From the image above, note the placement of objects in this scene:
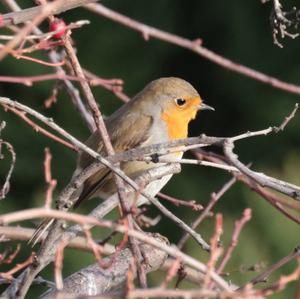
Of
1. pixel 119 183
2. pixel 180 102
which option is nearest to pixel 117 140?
pixel 180 102

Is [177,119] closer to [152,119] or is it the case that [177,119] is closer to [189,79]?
[152,119]

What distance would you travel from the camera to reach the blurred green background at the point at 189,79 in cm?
590

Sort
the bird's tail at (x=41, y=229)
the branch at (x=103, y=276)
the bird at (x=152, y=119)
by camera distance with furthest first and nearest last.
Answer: the bird at (x=152, y=119) → the bird's tail at (x=41, y=229) → the branch at (x=103, y=276)

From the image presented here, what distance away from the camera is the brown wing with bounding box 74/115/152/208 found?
12.0ft

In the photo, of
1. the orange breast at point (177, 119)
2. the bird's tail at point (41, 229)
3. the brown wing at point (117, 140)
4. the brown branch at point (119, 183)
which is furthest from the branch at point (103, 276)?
the orange breast at point (177, 119)

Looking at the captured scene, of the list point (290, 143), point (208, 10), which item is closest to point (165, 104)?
point (290, 143)

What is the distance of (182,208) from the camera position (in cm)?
568

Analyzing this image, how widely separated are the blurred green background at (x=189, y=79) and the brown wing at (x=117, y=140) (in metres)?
1.65

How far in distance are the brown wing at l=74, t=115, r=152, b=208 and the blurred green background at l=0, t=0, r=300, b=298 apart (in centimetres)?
165

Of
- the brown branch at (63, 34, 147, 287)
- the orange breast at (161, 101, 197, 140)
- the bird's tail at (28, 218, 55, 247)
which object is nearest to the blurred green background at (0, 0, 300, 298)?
the orange breast at (161, 101, 197, 140)

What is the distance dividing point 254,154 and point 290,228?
5.48 ft

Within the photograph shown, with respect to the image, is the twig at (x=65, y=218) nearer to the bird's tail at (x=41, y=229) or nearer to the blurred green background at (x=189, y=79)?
the bird's tail at (x=41, y=229)

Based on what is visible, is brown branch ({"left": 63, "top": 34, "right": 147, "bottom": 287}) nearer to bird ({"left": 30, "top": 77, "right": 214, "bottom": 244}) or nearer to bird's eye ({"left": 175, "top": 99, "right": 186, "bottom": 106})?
bird ({"left": 30, "top": 77, "right": 214, "bottom": 244})

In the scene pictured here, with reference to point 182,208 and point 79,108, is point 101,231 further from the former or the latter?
point 79,108
